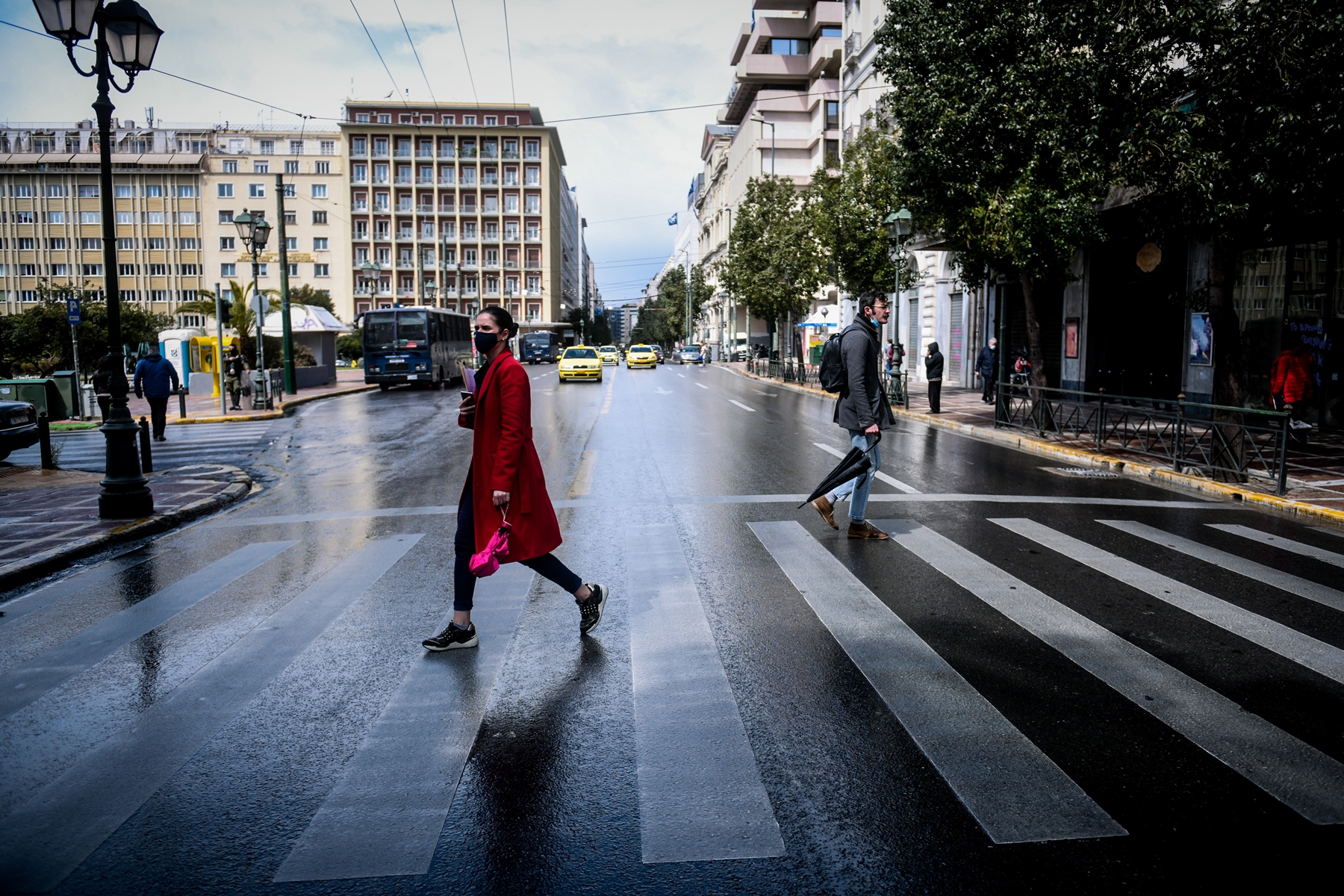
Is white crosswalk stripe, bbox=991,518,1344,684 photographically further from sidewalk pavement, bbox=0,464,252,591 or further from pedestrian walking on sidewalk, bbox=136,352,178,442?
pedestrian walking on sidewalk, bbox=136,352,178,442

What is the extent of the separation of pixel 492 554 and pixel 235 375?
22044mm

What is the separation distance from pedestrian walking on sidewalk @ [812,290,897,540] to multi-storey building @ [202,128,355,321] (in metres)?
94.1

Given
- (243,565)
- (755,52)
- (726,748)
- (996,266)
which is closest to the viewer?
(726,748)

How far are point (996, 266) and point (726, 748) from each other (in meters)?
15.3

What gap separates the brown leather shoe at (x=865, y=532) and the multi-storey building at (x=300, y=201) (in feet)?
310

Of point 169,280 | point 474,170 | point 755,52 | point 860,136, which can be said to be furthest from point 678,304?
Result: point 860,136

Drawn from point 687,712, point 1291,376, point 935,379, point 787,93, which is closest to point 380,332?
point 935,379

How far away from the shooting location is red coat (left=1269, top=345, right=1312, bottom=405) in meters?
14.4

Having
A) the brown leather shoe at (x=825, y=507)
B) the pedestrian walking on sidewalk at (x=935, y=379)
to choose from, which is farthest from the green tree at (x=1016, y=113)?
the brown leather shoe at (x=825, y=507)

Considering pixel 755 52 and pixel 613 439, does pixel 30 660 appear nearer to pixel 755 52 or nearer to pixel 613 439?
pixel 613 439

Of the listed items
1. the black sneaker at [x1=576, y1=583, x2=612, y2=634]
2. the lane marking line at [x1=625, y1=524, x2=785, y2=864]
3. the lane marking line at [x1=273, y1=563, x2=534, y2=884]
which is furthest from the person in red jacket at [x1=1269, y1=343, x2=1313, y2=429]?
the lane marking line at [x1=273, y1=563, x2=534, y2=884]

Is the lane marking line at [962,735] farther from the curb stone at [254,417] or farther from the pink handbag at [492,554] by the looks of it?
the curb stone at [254,417]

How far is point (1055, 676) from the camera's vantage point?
4422 millimetres

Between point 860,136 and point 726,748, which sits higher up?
point 860,136
